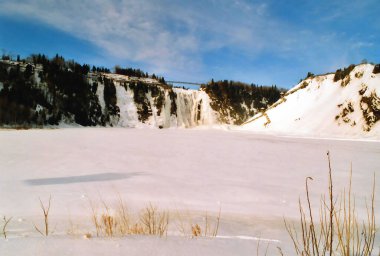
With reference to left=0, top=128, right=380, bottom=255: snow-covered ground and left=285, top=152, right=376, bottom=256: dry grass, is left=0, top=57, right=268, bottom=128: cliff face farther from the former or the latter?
left=285, top=152, right=376, bottom=256: dry grass

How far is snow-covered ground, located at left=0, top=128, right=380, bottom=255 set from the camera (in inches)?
60.6

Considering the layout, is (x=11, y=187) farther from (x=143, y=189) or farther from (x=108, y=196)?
(x=143, y=189)

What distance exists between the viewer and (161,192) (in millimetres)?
4133

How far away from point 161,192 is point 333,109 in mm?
19725

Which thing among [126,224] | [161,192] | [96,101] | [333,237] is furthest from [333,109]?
[96,101]

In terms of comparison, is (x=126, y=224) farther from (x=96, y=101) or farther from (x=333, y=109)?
(x=96, y=101)

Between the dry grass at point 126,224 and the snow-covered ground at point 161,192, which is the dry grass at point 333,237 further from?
the dry grass at point 126,224

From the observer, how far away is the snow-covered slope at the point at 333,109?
61.2 ft

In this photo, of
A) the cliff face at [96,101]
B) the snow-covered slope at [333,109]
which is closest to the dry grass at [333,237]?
the snow-covered slope at [333,109]

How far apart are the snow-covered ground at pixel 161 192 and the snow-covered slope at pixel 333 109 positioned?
42.5 feet

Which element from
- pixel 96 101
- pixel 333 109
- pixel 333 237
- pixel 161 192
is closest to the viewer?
pixel 333 237

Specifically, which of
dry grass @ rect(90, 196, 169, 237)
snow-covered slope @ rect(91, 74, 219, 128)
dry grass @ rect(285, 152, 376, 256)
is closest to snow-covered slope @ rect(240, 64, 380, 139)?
dry grass @ rect(285, 152, 376, 256)

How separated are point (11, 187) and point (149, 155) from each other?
3.46 metres

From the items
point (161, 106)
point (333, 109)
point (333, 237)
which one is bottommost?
point (333, 237)
